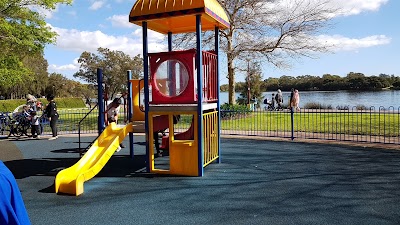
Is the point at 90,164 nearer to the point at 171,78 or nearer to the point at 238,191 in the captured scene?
the point at 171,78

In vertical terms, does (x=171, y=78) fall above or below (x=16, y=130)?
above

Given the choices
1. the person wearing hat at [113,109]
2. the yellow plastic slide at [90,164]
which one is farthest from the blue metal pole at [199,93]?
the person wearing hat at [113,109]

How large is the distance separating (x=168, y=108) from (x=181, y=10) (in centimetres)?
203

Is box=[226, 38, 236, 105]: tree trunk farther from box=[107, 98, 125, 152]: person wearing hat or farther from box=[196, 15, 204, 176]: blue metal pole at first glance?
box=[196, 15, 204, 176]: blue metal pole

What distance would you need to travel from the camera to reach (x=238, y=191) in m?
5.84

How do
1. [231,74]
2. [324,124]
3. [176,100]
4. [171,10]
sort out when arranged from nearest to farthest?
[171,10]
[176,100]
[324,124]
[231,74]

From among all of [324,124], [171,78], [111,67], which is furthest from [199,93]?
[111,67]

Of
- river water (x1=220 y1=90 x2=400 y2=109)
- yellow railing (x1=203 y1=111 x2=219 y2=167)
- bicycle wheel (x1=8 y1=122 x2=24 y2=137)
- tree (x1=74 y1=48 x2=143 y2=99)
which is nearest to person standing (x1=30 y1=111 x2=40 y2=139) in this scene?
bicycle wheel (x1=8 y1=122 x2=24 y2=137)

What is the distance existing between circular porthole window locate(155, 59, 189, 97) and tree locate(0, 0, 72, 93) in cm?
1214

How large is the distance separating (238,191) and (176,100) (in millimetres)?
2472

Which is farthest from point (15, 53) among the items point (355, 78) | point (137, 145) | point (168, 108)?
point (355, 78)

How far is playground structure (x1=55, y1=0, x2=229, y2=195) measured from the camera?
6758 millimetres

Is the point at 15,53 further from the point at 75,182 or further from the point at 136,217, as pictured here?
the point at 136,217

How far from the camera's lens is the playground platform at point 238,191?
15.1 feet
